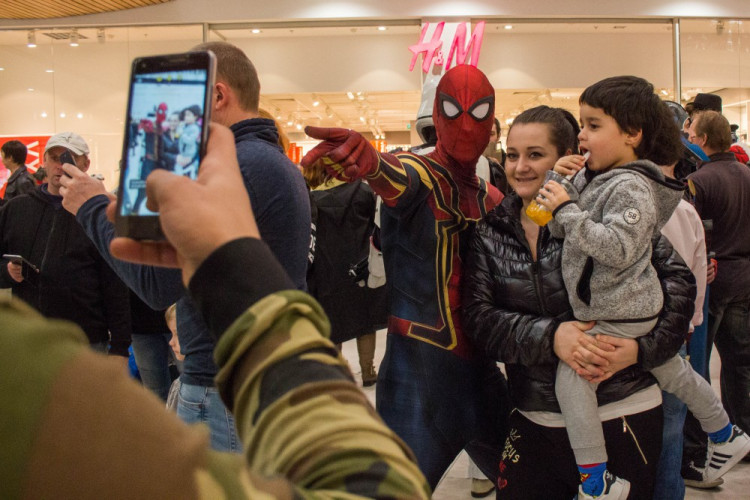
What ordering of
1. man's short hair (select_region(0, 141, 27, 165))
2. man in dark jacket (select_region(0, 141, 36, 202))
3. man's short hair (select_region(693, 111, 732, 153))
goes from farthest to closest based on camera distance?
man's short hair (select_region(0, 141, 27, 165)) < man in dark jacket (select_region(0, 141, 36, 202)) < man's short hair (select_region(693, 111, 732, 153))

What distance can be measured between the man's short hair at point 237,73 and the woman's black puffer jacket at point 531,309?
2.55ft

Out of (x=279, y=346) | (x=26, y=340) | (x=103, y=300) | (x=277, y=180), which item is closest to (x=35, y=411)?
(x=26, y=340)

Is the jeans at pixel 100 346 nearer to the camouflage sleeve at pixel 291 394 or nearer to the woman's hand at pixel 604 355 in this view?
the woman's hand at pixel 604 355

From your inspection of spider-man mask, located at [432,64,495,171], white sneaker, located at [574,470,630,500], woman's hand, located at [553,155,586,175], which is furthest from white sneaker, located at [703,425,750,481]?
spider-man mask, located at [432,64,495,171]

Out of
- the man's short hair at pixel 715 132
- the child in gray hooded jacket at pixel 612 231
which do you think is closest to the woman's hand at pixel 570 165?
the child in gray hooded jacket at pixel 612 231

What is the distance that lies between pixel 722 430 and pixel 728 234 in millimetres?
1601

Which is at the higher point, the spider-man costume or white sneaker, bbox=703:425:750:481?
the spider-man costume

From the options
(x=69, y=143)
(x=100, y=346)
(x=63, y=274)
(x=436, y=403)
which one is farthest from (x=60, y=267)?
(x=436, y=403)

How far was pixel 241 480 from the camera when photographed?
0.40 meters

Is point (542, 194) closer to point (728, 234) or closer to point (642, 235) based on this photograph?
point (642, 235)

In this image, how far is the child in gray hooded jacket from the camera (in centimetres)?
179

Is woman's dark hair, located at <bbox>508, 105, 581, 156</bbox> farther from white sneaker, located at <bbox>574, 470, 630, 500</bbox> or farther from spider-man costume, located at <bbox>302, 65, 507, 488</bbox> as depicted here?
white sneaker, located at <bbox>574, 470, 630, 500</bbox>

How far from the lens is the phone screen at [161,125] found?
0.87 meters

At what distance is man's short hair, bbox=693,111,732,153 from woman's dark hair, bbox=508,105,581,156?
1.83 m
